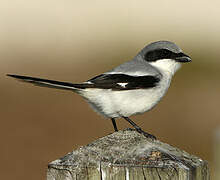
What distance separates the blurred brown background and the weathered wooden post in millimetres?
2478

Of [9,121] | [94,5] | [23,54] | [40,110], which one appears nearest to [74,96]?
[40,110]

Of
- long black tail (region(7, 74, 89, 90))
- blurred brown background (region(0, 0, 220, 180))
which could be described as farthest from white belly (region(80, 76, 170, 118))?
blurred brown background (region(0, 0, 220, 180))

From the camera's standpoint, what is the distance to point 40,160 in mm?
7762

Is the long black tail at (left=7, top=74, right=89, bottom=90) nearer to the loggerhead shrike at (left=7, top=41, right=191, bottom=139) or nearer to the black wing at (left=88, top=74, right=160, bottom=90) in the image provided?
the loggerhead shrike at (left=7, top=41, right=191, bottom=139)

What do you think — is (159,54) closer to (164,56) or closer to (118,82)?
(164,56)

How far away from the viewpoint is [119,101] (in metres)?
4.48

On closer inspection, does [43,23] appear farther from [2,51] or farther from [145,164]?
[145,164]

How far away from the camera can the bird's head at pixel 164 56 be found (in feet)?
16.4

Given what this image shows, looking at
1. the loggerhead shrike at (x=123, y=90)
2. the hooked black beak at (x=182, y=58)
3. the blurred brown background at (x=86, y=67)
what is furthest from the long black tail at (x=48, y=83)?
the blurred brown background at (x=86, y=67)

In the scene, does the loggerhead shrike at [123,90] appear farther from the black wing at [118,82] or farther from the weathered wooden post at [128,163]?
the weathered wooden post at [128,163]

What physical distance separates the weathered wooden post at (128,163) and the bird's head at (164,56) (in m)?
2.35

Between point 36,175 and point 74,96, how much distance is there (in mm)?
3776

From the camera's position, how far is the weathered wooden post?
2.52 metres

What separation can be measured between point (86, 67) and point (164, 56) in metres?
7.14
